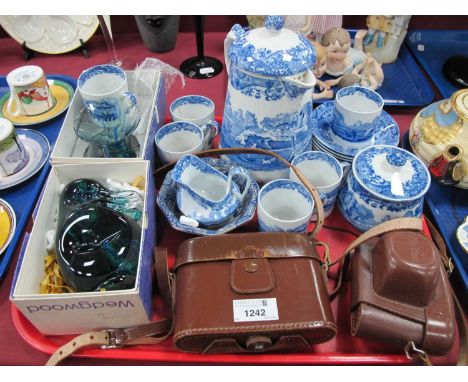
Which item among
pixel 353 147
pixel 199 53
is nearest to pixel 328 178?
pixel 353 147

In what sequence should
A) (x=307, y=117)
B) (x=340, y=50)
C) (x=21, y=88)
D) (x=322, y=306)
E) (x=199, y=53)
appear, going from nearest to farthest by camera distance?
(x=322, y=306), (x=307, y=117), (x=21, y=88), (x=340, y=50), (x=199, y=53)

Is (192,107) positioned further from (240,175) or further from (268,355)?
(268,355)

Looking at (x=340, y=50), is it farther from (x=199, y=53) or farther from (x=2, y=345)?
(x=2, y=345)

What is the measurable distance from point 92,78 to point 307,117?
44 centimetres

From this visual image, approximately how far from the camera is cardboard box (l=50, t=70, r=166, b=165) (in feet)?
2.28

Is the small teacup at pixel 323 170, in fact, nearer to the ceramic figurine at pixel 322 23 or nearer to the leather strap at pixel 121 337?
the leather strap at pixel 121 337

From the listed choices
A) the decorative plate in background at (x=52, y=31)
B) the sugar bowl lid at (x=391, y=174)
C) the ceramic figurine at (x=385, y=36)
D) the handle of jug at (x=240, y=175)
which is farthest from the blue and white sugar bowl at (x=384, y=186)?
the decorative plate in background at (x=52, y=31)

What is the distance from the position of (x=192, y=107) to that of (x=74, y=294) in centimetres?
55

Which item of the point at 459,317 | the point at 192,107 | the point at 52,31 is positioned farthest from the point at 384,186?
the point at 52,31

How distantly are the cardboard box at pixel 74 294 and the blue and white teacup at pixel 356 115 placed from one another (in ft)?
1.35

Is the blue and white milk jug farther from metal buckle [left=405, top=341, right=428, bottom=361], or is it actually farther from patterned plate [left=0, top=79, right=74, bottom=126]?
patterned plate [left=0, top=79, right=74, bottom=126]

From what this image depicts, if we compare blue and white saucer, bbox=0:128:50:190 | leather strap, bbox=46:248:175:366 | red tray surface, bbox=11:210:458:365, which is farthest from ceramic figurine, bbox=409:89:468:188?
blue and white saucer, bbox=0:128:50:190

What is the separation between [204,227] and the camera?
2.23 feet

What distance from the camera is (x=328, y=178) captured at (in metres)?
0.76
